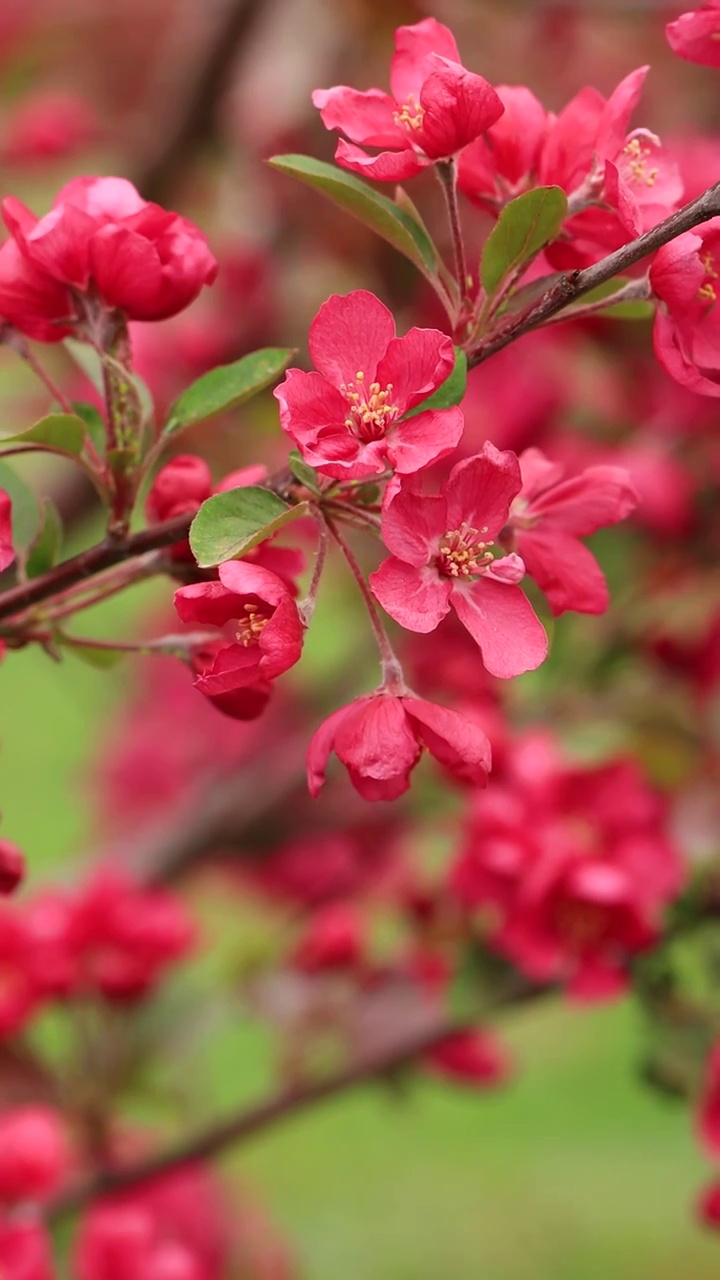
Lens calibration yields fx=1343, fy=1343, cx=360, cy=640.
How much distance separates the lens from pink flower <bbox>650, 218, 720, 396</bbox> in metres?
0.46

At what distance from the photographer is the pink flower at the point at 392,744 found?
1.51 feet

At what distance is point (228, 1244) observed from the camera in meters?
1.51

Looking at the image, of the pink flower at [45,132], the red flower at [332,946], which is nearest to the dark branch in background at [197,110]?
the pink flower at [45,132]

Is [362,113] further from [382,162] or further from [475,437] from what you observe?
[475,437]

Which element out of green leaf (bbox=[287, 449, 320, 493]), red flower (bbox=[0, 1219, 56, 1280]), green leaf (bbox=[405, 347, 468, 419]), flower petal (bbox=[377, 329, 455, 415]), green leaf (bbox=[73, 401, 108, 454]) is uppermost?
flower petal (bbox=[377, 329, 455, 415])

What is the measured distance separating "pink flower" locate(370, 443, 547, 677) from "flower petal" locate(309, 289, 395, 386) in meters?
0.05

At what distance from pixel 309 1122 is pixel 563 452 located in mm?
1276

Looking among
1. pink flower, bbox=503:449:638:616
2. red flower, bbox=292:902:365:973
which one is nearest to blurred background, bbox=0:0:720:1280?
red flower, bbox=292:902:365:973

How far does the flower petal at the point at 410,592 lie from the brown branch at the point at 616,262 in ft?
0.28

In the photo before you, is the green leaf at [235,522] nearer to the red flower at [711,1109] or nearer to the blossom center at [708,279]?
the blossom center at [708,279]

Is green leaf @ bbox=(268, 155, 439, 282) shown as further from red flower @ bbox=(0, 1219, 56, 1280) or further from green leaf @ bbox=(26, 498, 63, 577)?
red flower @ bbox=(0, 1219, 56, 1280)

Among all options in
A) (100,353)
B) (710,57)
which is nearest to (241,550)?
(100,353)

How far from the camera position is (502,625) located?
0.47 metres

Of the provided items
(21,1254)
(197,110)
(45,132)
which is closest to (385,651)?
(21,1254)
